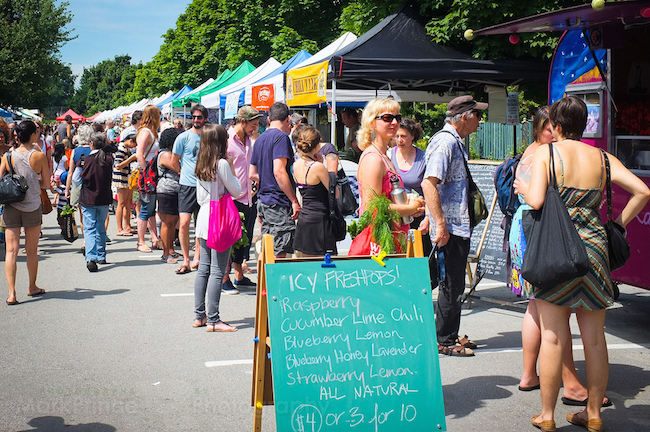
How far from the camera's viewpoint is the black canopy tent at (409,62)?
9.76 meters

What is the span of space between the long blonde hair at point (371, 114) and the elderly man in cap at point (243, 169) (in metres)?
3.16

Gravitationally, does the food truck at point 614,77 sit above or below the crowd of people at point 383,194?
above

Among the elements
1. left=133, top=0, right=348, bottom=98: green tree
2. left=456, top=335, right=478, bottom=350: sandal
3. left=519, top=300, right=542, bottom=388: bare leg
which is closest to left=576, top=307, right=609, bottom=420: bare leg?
left=519, top=300, right=542, bottom=388: bare leg

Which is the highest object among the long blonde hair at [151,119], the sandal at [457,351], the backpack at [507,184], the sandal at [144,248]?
the long blonde hair at [151,119]

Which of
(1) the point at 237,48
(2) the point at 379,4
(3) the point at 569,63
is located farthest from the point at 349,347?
(1) the point at 237,48

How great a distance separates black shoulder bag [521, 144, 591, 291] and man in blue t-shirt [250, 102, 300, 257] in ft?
11.4

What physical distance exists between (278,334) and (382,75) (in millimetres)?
6773

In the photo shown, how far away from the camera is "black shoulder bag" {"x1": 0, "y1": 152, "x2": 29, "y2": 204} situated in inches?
282

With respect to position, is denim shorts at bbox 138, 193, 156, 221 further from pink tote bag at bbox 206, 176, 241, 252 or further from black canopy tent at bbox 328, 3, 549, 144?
pink tote bag at bbox 206, 176, 241, 252

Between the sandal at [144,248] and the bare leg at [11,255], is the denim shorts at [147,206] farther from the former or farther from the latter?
the bare leg at [11,255]

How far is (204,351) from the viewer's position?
5773 millimetres

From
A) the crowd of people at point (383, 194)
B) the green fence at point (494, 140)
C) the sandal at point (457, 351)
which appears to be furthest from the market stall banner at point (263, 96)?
the green fence at point (494, 140)

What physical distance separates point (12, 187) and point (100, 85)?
135 metres

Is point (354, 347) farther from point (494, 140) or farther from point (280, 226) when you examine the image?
point (494, 140)
